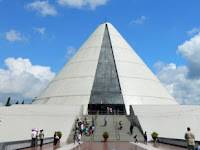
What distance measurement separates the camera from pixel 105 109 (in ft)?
99.8

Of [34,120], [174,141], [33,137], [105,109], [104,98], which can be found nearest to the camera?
[33,137]

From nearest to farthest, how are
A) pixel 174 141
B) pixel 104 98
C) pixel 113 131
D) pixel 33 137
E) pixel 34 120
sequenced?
pixel 33 137
pixel 174 141
pixel 113 131
pixel 34 120
pixel 104 98

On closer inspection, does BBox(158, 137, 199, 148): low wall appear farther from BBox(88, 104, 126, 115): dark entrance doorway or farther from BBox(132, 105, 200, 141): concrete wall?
BBox(88, 104, 126, 115): dark entrance doorway

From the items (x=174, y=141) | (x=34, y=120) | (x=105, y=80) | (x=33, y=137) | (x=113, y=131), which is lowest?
(x=174, y=141)

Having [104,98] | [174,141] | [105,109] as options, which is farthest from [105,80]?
[174,141]

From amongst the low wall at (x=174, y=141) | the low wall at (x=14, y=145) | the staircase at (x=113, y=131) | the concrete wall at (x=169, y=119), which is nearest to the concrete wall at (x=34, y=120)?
the staircase at (x=113, y=131)

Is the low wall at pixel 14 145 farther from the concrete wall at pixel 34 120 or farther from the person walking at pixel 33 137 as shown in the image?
the concrete wall at pixel 34 120

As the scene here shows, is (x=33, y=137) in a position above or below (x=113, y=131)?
below

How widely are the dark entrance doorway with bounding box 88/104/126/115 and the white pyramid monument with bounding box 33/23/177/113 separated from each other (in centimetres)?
54

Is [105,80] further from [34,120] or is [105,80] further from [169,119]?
[34,120]

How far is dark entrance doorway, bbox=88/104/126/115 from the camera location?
95.2ft

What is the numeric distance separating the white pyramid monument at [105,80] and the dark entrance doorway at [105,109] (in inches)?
21.4

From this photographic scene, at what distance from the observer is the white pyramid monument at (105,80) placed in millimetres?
30531

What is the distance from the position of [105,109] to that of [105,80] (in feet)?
15.7
